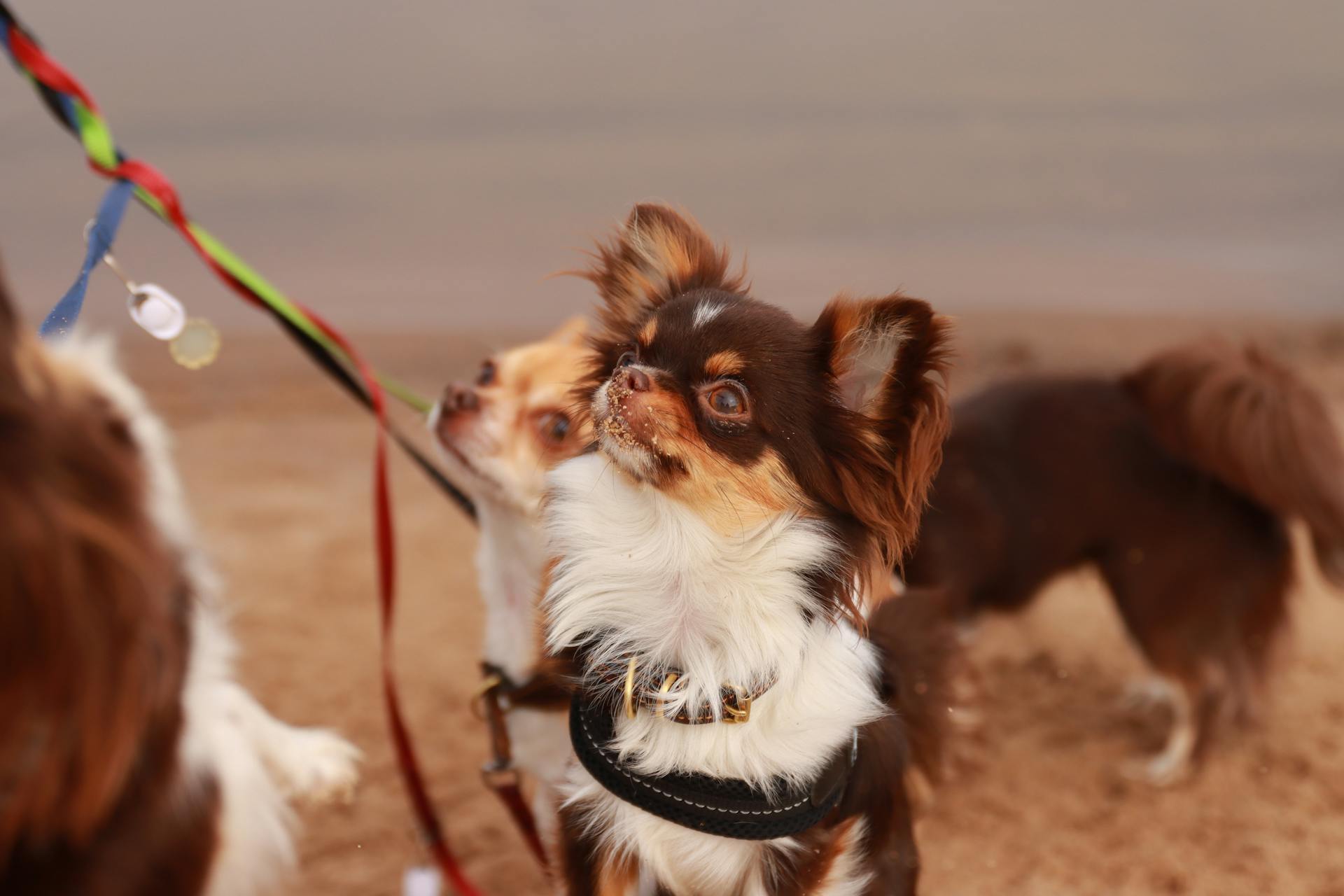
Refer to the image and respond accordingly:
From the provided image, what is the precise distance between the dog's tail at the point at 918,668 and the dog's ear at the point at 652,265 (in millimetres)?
769

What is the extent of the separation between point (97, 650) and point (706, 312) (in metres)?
1.11

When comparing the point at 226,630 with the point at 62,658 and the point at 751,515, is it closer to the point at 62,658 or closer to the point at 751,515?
the point at 62,658

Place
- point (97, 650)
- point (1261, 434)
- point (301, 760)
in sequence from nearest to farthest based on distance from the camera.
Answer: point (97, 650) < point (301, 760) < point (1261, 434)

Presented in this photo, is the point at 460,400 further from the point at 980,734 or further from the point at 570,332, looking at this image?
the point at 980,734

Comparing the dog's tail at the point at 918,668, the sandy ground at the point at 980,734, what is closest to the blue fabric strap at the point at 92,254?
the sandy ground at the point at 980,734

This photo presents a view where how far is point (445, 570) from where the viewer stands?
5.42 m

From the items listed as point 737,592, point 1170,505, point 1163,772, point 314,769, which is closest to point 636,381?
point 737,592

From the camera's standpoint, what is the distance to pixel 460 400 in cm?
253

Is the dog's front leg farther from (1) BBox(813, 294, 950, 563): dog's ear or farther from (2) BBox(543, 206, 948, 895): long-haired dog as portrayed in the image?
(1) BBox(813, 294, 950, 563): dog's ear

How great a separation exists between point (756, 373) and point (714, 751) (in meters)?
0.65

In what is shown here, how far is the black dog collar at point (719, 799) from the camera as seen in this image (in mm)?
1677

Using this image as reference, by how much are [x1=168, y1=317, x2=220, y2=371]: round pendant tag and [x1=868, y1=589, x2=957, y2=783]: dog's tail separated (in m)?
Answer: 1.52

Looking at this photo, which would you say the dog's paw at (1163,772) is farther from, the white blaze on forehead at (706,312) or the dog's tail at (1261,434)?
the white blaze on forehead at (706,312)

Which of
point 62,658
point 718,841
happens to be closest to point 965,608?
point 718,841
